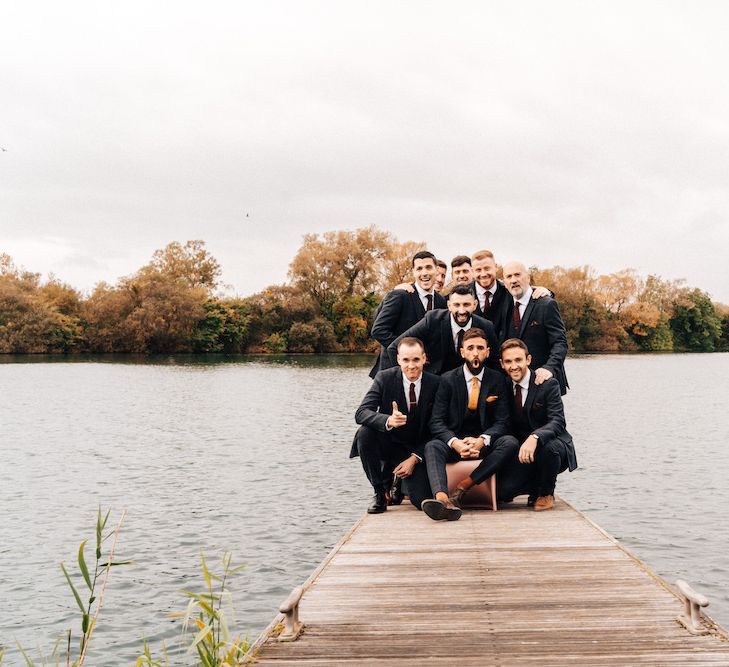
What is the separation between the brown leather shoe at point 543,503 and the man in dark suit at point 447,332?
1429 mm

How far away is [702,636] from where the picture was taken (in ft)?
14.5

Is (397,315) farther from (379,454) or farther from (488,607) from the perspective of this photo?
(488,607)

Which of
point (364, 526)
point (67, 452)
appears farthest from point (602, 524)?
point (67, 452)

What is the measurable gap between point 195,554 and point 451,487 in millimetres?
3970

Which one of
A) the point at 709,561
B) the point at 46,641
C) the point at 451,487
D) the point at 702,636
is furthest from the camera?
the point at 709,561

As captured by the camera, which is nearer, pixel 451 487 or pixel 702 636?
pixel 702 636

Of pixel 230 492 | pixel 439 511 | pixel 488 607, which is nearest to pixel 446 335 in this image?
pixel 439 511

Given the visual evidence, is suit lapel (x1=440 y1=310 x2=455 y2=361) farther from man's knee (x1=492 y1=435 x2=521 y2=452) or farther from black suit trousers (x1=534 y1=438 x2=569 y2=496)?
black suit trousers (x1=534 y1=438 x2=569 y2=496)

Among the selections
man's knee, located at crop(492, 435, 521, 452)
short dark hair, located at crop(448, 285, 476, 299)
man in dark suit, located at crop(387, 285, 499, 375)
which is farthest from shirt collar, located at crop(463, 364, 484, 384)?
short dark hair, located at crop(448, 285, 476, 299)

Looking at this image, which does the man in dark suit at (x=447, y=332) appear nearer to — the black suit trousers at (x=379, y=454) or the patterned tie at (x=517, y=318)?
the patterned tie at (x=517, y=318)

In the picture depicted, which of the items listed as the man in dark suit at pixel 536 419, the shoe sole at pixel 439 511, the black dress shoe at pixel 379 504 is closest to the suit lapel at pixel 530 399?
the man in dark suit at pixel 536 419

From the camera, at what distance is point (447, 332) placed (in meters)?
8.22

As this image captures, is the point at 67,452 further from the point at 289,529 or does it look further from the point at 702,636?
the point at 702,636

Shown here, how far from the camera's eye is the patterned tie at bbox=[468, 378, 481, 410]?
7.92 metres
